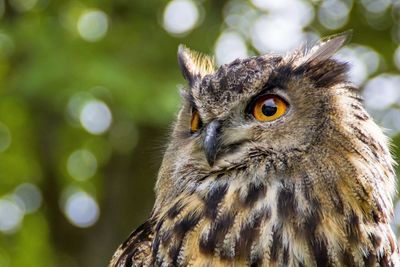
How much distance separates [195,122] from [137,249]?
59 centimetres

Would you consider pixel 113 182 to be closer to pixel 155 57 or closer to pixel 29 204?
pixel 29 204

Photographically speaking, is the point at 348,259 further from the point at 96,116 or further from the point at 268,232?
the point at 96,116

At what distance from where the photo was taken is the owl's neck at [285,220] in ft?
8.41

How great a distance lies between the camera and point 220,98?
2957mm

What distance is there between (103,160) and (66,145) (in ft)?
1.43

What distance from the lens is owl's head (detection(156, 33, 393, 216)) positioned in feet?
9.15

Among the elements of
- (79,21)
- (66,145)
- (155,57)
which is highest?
(79,21)

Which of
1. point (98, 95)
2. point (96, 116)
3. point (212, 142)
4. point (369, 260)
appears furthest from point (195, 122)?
point (96, 116)

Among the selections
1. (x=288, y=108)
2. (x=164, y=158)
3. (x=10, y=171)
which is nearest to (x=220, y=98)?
(x=288, y=108)

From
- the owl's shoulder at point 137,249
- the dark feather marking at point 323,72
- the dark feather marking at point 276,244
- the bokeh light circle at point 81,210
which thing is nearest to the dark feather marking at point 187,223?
the owl's shoulder at point 137,249

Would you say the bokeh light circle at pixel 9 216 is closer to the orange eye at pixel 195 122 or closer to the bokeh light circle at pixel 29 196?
the bokeh light circle at pixel 29 196

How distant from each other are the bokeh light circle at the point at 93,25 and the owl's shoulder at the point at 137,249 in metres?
3.60

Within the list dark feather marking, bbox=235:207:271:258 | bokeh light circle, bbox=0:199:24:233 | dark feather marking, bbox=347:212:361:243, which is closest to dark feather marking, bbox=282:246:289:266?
dark feather marking, bbox=235:207:271:258

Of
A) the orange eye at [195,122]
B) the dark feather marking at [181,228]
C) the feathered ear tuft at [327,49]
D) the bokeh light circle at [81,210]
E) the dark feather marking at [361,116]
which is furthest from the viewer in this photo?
the bokeh light circle at [81,210]
